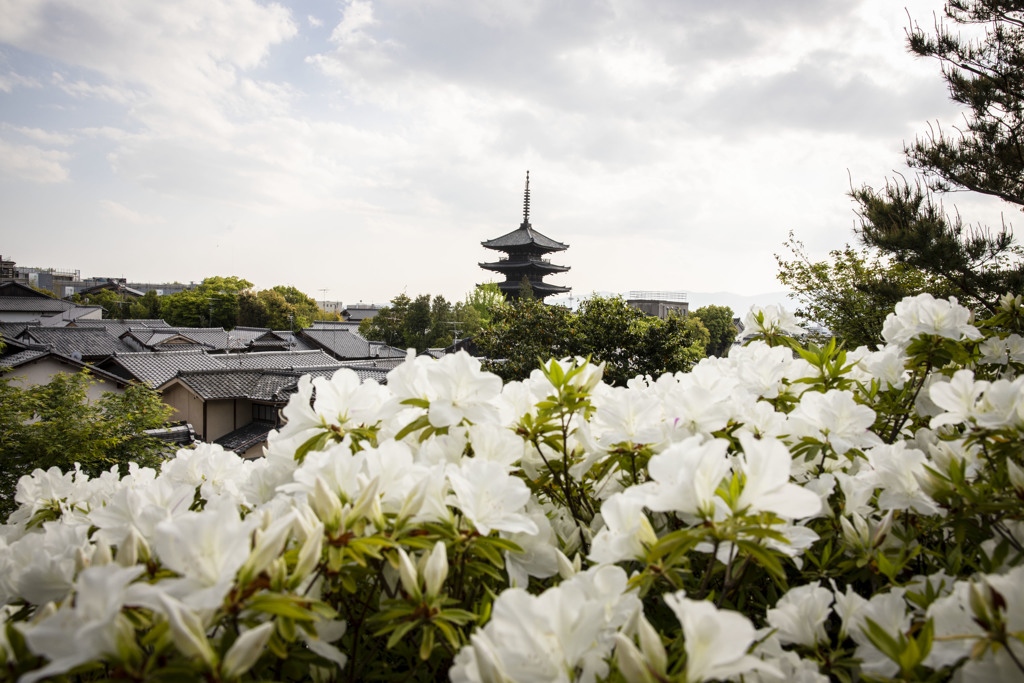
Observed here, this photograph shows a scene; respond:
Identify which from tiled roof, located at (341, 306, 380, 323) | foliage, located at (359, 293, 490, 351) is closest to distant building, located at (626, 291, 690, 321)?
foliage, located at (359, 293, 490, 351)

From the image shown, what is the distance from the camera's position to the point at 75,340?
23.2 m

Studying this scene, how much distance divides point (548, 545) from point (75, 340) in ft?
94.9

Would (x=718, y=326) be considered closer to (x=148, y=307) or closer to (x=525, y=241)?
(x=525, y=241)

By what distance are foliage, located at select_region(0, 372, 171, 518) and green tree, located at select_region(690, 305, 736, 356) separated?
34.5m

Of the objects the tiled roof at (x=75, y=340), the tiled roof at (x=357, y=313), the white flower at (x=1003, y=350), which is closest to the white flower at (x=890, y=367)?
the white flower at (x=1003, y=350)

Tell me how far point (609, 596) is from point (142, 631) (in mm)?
511

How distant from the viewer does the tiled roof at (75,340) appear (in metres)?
22.3

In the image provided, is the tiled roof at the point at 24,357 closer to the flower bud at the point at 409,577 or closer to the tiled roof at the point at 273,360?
the tiled roof at the point at 273,360

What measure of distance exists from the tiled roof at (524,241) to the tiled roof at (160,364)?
1608 cm

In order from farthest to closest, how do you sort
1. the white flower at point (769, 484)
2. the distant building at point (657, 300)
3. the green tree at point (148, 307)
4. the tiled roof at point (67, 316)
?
the distant building at point (657, 300), the green tree at point (148, 307), the tiled roof at point (67, 316), the white flower at point (769, 484)

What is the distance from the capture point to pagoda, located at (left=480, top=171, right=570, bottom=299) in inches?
1209

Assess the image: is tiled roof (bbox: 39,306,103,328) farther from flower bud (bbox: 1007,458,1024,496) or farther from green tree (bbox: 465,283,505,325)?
flower bud (bbox: 1007,458,1024,496)

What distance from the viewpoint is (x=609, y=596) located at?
66 centimetres

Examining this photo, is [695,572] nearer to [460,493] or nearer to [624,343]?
[460,493]
